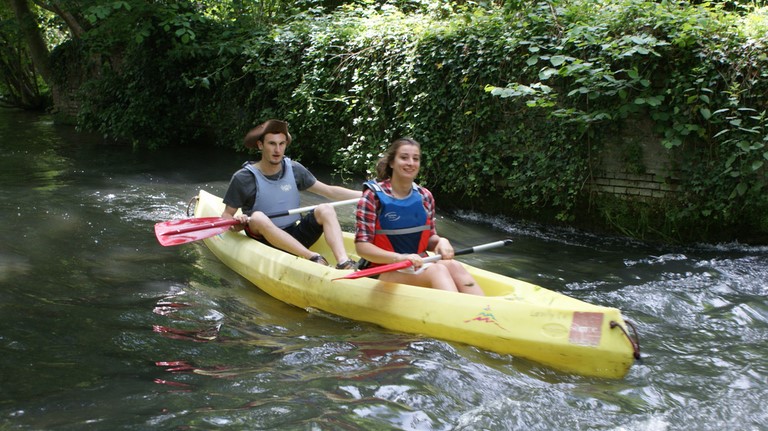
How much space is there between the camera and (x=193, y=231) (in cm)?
520

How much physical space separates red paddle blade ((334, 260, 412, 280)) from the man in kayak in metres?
0.70

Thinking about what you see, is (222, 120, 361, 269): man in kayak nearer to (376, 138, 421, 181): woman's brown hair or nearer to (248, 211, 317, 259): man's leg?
(248, 211, 317, 259): man's leg

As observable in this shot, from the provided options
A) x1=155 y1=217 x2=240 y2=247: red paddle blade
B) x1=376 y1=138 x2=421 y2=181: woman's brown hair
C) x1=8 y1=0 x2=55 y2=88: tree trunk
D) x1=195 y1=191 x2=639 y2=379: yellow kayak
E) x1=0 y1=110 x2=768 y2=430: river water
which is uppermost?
x1=8 y1=0 x2=55 y2=88: tree trunk

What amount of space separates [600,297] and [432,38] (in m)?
3.86

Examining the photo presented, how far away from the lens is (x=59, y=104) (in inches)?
659

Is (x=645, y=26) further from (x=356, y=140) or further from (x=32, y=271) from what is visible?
(x=32, y=271)

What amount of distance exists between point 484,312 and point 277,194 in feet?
7.00

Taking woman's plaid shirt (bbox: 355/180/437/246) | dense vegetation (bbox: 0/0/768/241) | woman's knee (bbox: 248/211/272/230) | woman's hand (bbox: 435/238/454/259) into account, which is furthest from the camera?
dense vegetation (bbox: 0/0/768/241)

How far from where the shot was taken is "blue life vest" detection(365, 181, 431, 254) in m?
4.03

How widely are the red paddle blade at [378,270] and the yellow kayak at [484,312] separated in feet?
0.32

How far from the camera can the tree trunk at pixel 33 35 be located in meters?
14.1

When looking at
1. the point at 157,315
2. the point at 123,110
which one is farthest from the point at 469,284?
the point at 123,110

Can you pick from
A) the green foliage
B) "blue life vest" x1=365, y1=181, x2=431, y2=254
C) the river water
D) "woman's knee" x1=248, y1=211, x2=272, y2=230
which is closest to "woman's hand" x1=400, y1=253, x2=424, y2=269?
"blue life vest" x1=365, y1=181, x2=431, y2=254

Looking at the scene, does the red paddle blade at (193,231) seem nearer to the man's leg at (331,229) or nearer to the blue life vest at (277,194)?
the blue life vest at (277,194)
